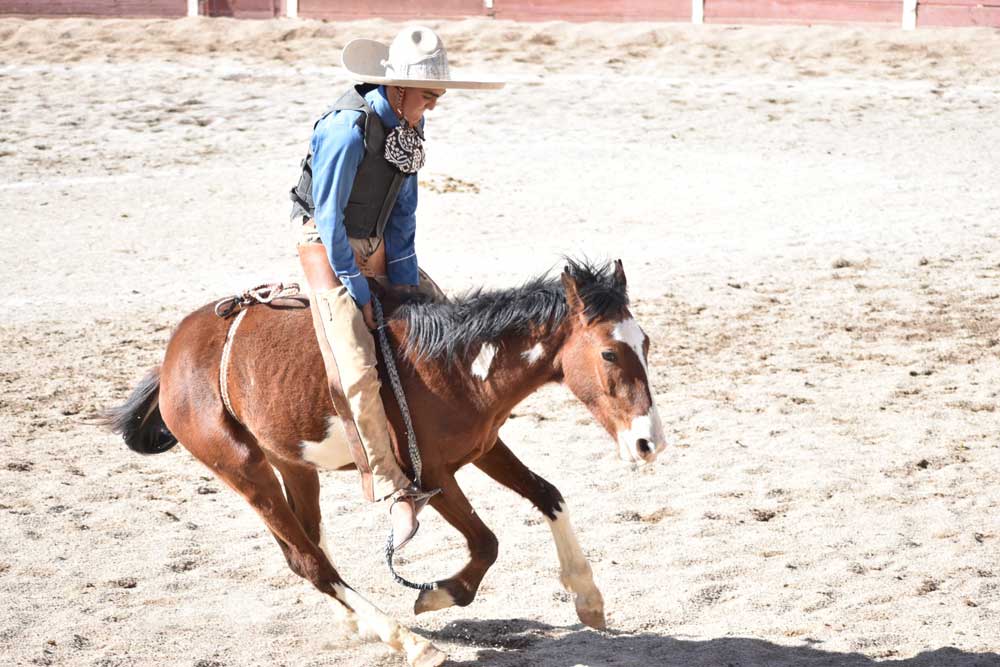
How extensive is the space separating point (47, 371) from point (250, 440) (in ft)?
12.6

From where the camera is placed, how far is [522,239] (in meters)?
10.9

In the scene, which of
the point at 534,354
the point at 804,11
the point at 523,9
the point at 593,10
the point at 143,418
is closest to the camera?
A: the point at 534,354

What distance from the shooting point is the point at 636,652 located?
4488 mm

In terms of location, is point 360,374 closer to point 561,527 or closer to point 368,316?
point 368,316

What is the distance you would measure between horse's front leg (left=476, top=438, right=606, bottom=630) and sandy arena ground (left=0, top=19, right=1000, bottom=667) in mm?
189

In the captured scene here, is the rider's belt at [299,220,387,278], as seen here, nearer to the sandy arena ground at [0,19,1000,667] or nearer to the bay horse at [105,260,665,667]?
the bay horse at [105,260,665,667]

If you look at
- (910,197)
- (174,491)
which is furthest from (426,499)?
(910,197)

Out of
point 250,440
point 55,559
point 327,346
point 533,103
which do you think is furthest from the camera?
point 533,103

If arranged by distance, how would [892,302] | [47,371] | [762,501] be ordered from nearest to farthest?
[762,501]
[47,371]
[892,302]

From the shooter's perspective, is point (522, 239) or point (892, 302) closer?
point (892, 302)

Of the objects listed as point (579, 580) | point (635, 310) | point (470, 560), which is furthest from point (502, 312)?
point (635, 310)

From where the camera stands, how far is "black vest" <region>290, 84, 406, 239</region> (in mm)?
4254

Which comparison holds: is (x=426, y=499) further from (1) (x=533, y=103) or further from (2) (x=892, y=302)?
(1) (x=533, y=103)

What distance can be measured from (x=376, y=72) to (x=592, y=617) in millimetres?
2105
